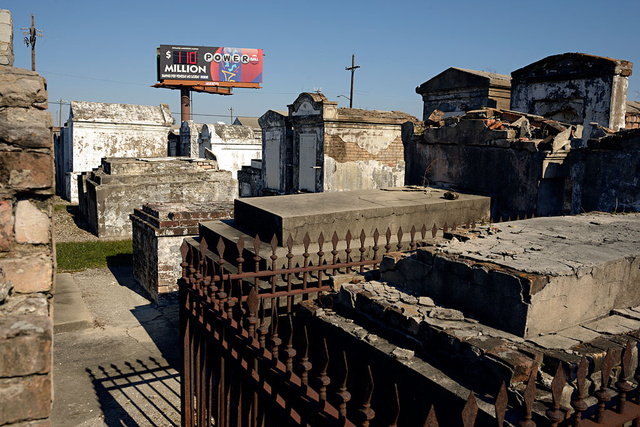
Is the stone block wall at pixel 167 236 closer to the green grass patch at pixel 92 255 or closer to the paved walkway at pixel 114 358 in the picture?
the paved walkway at pixel 114 358

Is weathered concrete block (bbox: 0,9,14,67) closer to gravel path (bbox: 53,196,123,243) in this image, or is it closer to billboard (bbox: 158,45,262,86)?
gravel path (bbox: 53,196,123,243)

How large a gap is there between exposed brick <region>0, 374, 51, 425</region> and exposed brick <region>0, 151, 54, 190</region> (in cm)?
102

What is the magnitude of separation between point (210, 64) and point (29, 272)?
30665mm

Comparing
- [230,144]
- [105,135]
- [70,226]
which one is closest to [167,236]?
[70,226]

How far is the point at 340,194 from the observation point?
7.38 m

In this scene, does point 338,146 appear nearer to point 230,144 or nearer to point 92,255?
point 92,255

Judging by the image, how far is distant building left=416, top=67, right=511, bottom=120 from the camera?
15.2 metres

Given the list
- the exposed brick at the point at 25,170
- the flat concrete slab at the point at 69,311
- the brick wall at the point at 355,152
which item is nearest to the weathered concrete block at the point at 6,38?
the exposed brick at the point at 25,170

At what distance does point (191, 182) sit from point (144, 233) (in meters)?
5.53

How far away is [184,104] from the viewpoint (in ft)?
102

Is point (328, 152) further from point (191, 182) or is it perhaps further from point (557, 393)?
point (557, 393)

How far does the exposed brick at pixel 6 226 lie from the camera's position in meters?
2.35

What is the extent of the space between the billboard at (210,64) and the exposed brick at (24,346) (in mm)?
30847

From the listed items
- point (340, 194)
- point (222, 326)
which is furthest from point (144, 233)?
point (222, 326)
